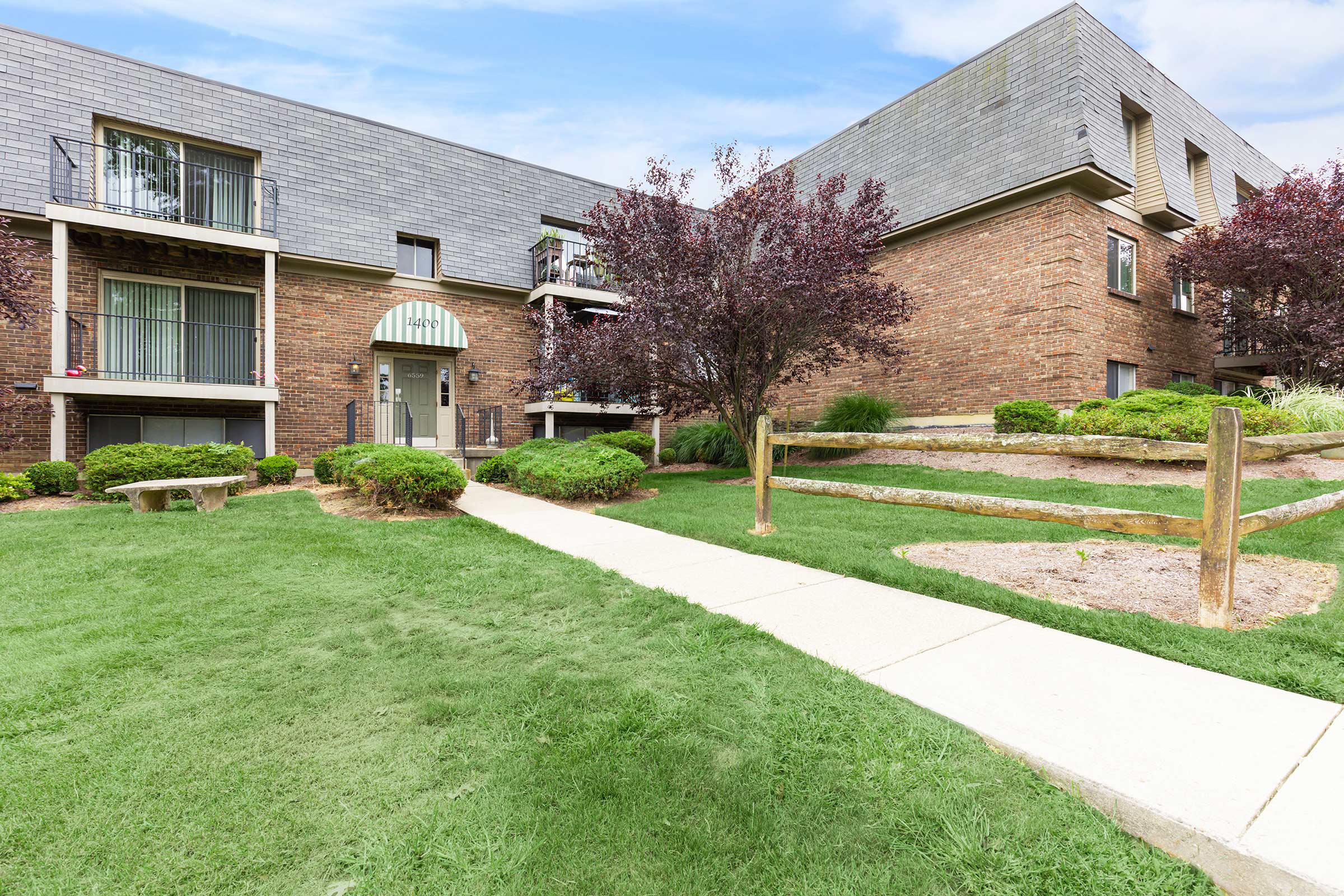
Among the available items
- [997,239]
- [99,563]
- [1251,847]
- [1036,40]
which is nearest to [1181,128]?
[1036,40]

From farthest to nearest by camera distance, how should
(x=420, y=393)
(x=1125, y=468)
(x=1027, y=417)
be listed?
1. (x=420, y=393)
2. (x=1027, y=417)
3. (x=1125, y=468)

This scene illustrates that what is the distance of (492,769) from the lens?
192 cm

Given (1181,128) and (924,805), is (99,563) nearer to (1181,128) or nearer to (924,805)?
(924,805)

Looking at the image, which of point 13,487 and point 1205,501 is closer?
point 1205,501

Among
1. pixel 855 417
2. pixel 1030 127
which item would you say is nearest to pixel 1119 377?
pixel 1030 127

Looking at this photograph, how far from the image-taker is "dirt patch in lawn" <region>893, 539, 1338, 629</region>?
3348 mm

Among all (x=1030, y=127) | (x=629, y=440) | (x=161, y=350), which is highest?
(x=1030, y=127)

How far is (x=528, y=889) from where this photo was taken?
56.3 inches

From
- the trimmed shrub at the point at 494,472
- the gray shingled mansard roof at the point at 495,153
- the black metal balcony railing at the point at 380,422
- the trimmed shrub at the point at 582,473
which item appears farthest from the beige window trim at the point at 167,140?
the trimmed shrub at the point at 582,473

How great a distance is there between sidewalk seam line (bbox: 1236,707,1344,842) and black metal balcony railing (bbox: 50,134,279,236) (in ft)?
49.1

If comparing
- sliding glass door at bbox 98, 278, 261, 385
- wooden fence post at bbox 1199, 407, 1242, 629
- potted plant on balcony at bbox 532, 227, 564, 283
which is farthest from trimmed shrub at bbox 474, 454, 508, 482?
wooden fence post at bbox 1199, 407, 1242, 629

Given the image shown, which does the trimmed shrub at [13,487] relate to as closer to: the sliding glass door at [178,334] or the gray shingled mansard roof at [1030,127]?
the sliding glass door at [178,334]

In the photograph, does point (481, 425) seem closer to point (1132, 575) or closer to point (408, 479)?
point (408, 479)

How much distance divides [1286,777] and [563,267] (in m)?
15.1
